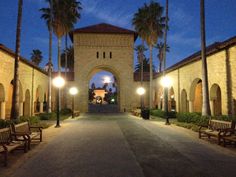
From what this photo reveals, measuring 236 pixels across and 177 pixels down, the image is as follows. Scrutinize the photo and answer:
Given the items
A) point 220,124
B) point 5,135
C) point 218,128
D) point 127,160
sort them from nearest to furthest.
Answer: point 127,160, point 5,135, point 218,128, point 220,124

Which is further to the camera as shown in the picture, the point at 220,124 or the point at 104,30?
the point at 104,30

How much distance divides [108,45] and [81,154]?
105ft

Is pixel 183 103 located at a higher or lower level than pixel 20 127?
higher

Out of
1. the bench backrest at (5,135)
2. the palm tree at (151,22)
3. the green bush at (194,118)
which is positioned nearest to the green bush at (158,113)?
the green bush at (194,118)

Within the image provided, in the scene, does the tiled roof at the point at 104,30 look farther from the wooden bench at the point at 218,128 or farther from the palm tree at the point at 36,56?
the palm tree at the point at 36,56

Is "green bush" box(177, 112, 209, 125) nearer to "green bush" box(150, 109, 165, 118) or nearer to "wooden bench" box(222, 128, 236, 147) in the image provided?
"wooden bench" box(222, 128, 236, 147)

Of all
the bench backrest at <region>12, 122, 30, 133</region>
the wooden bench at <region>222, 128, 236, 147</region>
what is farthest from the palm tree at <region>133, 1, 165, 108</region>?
the bench backrest at <region>12, 122, 30, 133</region>

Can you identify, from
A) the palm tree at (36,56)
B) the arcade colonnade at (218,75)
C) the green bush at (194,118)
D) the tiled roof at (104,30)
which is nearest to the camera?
the arcade colonnade at (218,75)

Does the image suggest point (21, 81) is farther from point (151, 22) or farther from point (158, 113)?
point (151, 22)

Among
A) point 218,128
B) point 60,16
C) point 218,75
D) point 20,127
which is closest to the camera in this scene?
point 20,127

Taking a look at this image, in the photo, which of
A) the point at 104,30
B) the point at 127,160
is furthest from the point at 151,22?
the point at 127,160

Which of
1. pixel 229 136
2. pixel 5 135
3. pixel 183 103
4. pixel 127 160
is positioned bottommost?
pixel 127 160

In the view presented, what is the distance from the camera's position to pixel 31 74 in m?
24.2

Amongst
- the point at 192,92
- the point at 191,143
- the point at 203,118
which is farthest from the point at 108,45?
the point at 191,143
